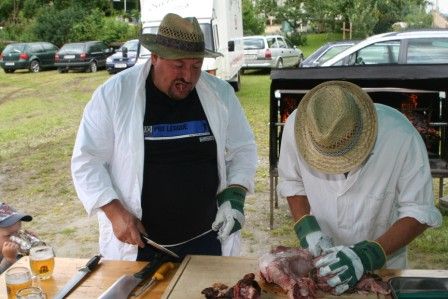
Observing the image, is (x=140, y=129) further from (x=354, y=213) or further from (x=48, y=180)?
(x=48, y=180)

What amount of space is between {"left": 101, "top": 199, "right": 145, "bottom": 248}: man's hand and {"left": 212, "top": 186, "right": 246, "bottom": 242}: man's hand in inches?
14.9

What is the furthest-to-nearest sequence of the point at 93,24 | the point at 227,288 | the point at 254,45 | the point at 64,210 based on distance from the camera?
the point at 93,24 → the point at 254,45 → the point at 64,210 → the point at 227,288

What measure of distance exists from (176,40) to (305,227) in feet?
3.55

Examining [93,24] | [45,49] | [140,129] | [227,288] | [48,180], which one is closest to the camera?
[227,288]

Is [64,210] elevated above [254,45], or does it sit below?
below

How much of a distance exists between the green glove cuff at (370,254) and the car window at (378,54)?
A: 28.0ft

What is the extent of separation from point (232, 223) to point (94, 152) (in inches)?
30.3

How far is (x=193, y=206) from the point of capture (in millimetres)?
2830

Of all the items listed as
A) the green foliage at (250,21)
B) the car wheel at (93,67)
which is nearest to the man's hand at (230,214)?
the car wheel at (93,67)

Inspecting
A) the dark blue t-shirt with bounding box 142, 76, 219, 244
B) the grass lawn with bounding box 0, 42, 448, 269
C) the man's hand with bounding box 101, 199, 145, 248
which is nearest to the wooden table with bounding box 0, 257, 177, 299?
the man's hand with bounding box 101, 199, 145, 248

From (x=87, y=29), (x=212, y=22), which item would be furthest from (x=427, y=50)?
(x=87, y=29)

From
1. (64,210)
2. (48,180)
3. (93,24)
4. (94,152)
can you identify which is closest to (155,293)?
(94,152)

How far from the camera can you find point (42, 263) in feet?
7.62

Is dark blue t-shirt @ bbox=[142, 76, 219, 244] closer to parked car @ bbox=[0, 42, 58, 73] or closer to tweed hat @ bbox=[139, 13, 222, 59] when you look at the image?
tweed hat @ bbox=[139, 13, 222, 59]
